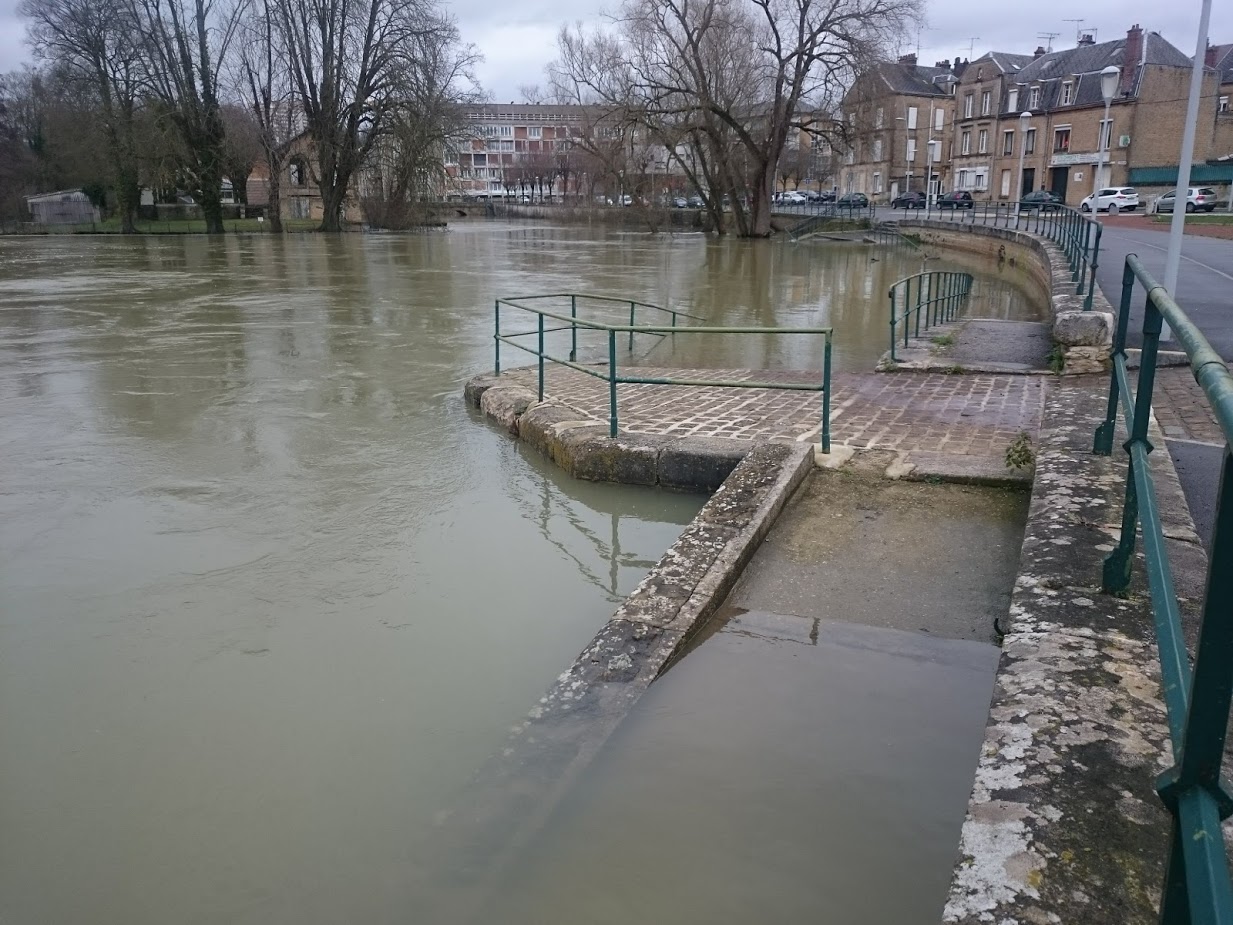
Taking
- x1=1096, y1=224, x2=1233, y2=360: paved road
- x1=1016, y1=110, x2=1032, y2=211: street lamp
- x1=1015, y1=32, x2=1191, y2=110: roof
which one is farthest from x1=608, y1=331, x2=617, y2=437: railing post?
x1=1016, y1=110, x2=1032, y2=211: street lamp

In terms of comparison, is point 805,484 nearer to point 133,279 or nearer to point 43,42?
point 133,279

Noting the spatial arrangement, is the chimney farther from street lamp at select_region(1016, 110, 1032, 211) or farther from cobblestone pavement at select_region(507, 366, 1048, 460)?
cobblestone pavement at select_region(507, 366, 1048, 460)

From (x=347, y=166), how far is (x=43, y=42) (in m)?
15.3

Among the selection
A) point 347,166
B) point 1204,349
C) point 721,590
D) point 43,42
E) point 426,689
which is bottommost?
point 426,689

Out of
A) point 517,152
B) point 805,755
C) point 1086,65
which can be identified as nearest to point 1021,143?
point 1086,65

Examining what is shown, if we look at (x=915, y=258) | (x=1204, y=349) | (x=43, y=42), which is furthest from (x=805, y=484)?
(x=43, y=42)

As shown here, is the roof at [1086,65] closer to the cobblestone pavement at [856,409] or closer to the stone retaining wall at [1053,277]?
the stone retaining wall at [1053,277]

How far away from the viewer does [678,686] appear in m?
3.99

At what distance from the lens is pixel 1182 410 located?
23.3 feet

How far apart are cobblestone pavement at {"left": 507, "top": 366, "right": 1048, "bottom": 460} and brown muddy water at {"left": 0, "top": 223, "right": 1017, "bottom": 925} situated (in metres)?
0.99

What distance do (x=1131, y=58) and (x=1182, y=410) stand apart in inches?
2243

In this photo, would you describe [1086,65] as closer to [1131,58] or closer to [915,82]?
[1131,58]

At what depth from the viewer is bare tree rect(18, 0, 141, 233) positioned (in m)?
44.2

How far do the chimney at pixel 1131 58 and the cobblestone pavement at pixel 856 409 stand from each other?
5409cm
